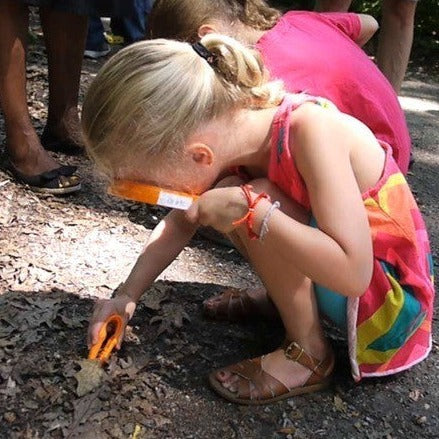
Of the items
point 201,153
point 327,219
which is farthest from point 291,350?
point 201,153

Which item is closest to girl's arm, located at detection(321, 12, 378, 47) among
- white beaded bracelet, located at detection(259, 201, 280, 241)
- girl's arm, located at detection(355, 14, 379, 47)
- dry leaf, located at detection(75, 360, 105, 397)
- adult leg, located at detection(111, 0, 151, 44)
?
girl's arm, located at detection(355, 14, 379, 47)

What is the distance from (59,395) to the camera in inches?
57.7

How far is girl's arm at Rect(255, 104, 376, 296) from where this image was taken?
1.29 metres

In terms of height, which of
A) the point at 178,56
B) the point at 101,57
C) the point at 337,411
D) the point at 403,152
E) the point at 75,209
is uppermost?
the point at 178,56

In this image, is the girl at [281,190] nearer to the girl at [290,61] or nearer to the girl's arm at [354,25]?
the girl at [290,61]

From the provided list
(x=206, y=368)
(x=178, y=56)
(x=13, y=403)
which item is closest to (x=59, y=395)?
(x=13, y=403)

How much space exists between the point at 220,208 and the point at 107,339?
0.44 meters

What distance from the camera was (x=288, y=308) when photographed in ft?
4.89

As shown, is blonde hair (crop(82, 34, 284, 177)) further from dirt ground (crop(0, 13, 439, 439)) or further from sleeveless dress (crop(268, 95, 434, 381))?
dirt ground (crop(0, 13, 439, 439))

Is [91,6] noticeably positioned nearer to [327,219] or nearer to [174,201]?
[174,201]

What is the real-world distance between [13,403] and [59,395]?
89 millimetres

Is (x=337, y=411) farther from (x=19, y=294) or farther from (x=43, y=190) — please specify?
(x=43, y=190)

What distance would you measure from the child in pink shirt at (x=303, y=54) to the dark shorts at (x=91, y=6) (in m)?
0.28

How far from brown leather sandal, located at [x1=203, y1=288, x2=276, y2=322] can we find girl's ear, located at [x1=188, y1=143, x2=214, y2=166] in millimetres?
471
